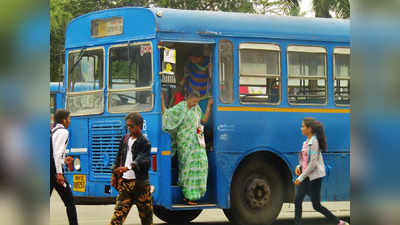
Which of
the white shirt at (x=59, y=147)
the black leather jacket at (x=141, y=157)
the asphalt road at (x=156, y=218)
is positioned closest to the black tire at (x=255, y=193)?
the asphalt road at (x=156, y=218)

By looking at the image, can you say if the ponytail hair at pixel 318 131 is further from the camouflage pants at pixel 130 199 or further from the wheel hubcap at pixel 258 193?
the camouflage pants at pixel 130 199

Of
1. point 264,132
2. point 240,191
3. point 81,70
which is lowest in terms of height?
point 240,191

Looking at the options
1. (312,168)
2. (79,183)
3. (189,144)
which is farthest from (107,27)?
(312,168)

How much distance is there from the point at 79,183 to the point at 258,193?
2.73 m

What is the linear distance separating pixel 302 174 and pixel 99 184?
10.3 feet

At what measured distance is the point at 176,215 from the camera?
40.9ft

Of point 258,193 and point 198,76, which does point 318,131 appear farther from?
point 198,76

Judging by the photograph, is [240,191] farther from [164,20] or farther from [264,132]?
[164,20]

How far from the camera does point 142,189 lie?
8930mm

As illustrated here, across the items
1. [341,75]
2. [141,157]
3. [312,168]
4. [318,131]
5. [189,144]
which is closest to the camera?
[141,157]

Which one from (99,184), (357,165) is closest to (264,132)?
(99,184)

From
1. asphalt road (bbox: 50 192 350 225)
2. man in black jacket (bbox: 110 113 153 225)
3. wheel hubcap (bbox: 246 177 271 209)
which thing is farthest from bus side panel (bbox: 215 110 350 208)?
man in black jacket (bbox: 110 113 153 225)

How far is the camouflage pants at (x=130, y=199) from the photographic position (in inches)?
351

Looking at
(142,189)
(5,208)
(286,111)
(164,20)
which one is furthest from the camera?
(286,111)
